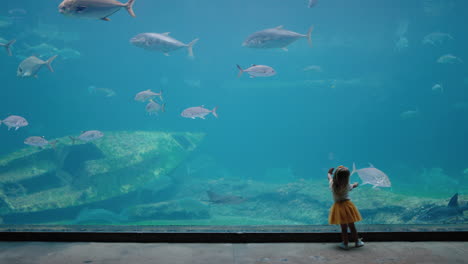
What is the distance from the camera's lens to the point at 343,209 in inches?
89.3

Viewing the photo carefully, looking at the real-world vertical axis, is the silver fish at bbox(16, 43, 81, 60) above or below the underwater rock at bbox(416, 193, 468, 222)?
above

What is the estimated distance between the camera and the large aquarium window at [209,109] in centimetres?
892

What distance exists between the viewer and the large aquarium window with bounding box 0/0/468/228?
29.3 feet

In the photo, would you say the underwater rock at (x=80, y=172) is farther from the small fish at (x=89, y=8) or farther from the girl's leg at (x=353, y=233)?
the girl's leg at (x=353, y=233)

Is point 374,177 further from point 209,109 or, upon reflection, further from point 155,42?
point 209,109

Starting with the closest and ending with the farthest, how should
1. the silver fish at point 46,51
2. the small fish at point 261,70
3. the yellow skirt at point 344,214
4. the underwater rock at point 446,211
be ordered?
1. the yellow skirt at point 344,214
2. the underwater rock at point 446,211
3. the small fish at point 261,70
4. the silver fish at point 46,51

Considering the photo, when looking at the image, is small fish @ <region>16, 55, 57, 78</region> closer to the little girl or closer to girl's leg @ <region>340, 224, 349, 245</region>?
the little girl

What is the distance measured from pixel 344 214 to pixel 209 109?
105ft

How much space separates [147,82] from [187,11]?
729 inches

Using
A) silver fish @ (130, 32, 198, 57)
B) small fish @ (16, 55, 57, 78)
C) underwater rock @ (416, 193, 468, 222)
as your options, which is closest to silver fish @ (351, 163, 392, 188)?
underwater rock @ (416, 193, 468, 222)

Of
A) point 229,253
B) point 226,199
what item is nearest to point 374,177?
point 226,199

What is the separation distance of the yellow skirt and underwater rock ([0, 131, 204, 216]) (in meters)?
10.4

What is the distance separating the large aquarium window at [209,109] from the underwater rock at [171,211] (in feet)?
0.16

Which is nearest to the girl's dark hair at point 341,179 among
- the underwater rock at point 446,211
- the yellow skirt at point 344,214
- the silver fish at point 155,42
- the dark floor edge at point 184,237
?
the yellow skirt at point 344,214
